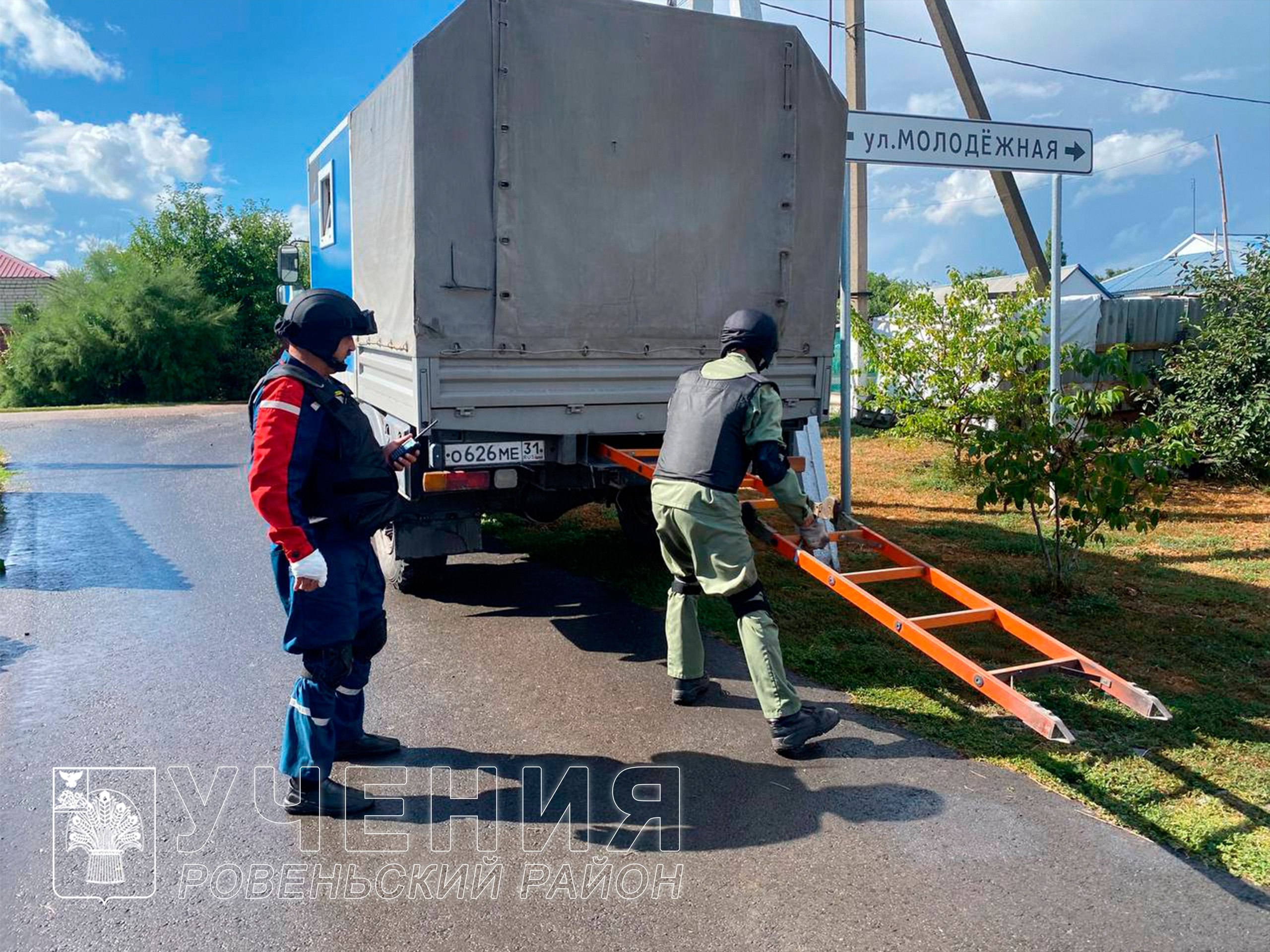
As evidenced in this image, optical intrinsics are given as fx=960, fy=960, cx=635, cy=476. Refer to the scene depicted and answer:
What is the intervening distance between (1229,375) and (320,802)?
10145mm

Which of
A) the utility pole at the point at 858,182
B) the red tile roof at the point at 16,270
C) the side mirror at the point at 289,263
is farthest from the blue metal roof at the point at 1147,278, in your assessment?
the red tile roof at the point at 16,270

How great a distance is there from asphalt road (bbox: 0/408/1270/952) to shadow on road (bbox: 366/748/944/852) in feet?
0.04

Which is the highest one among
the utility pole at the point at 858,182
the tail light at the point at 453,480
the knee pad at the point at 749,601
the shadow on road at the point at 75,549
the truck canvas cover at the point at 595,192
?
the utility pole at the point at 858,182

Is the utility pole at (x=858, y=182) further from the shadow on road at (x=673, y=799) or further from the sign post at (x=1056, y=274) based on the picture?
the shadow on road at (x=673, y=799)

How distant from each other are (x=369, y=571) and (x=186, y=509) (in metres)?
6.44

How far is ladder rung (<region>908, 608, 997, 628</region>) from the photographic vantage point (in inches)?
153

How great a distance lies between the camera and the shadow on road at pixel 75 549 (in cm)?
667

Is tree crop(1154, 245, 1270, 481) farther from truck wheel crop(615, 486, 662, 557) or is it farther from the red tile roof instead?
the red tile roof

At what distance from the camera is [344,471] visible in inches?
139

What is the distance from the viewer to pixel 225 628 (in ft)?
18.5

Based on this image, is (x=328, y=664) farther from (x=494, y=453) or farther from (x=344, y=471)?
(x=494, y=453)

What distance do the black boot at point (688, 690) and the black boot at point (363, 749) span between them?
4.27 feet

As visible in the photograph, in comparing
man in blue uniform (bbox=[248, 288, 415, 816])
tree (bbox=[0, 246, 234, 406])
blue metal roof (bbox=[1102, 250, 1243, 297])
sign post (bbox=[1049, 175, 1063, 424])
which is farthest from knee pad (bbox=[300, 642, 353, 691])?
blue metal roof (bbox=[1102, 250, 1243, 297])

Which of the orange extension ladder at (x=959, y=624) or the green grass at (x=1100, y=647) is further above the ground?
the orange extension ladder at (x=959, y=624)
